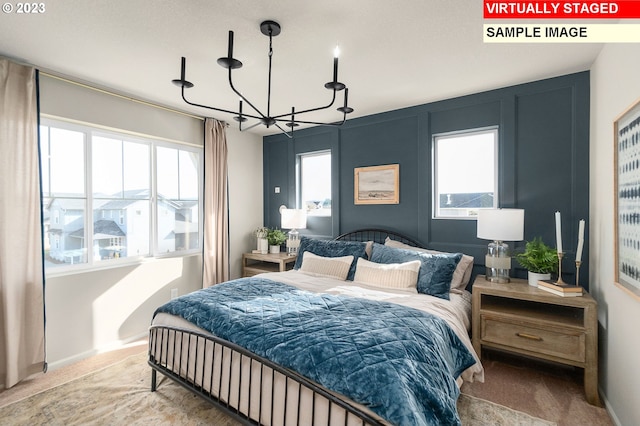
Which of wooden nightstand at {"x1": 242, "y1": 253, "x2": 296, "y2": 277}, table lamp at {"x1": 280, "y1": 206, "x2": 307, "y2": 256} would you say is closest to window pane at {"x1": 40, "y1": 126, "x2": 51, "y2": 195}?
wooden nightstand at {"x1": 242, "y1": 253, "x2": 296, "y2": 277}

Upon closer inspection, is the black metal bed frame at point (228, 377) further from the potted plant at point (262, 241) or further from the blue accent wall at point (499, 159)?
the blue accent wall at point (499, 159)

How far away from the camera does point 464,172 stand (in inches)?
127

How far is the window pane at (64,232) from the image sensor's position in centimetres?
273

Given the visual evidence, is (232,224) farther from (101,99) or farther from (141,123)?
(101,99)

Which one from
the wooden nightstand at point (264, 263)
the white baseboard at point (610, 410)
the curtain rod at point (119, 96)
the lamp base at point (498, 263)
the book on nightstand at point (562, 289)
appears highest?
the curtain rod at point (119, 96)

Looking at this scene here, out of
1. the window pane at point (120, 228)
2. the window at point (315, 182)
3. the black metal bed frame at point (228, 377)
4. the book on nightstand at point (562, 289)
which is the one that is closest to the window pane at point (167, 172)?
the window pane at point (120, 228)

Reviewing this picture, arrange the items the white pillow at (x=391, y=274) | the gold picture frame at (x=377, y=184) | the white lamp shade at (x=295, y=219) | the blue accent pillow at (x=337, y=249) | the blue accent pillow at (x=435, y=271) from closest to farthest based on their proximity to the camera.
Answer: the blue accent pillow at (x=435, y=271) → the white pillow at (x=391, y=274) → the blue accent pillow at (x=337, y=249) → the gold picture frame at (x=377, y=184) → the white lamp shade at (x=295, y=219)

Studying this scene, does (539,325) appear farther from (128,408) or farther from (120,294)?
(120,294)

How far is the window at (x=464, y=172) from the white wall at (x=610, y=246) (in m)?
0.78

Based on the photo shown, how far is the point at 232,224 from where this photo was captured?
4344 mm

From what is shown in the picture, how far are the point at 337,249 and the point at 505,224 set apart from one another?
165 cm

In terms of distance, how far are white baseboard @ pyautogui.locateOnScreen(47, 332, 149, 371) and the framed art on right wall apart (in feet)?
13.5

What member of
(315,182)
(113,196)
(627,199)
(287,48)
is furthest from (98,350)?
(627,199)

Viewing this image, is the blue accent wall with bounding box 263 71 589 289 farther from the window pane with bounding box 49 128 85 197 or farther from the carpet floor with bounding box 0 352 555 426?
the window pane with bounding box 49 128 85 197
